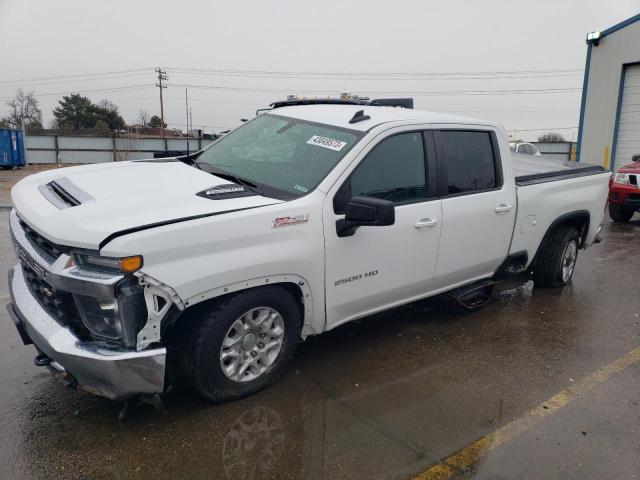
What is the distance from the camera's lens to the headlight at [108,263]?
8.68ft

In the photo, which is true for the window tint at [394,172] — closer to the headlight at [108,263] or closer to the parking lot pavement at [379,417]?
the parking lot pavement at [379,417]

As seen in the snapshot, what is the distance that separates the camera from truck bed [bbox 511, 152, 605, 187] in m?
5.27

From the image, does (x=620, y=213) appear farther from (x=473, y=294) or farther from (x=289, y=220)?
(x=289, y=220)

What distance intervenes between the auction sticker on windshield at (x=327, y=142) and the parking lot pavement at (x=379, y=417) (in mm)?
1638

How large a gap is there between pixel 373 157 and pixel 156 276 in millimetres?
1772

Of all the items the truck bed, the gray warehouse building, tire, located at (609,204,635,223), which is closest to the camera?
the truck bed

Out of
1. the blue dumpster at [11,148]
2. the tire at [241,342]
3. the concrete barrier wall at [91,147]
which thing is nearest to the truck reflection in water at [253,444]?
the tire at [241,342]

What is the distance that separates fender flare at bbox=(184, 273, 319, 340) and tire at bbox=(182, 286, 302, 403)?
61mm

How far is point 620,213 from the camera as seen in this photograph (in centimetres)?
1138

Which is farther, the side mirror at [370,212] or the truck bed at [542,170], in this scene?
the truck bed at [542,170]

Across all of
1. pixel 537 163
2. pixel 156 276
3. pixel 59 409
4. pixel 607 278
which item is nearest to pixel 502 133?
pixel 537 163

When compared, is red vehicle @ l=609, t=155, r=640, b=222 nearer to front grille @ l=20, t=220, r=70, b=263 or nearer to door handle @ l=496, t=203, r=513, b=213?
door handle @ l=496, t=203, r=513, b=213

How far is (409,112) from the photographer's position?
173 inches

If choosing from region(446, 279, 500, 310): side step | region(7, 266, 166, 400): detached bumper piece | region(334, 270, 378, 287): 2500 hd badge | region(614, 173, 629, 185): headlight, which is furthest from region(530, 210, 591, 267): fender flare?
region(614, 173, 629, 185): headlight
